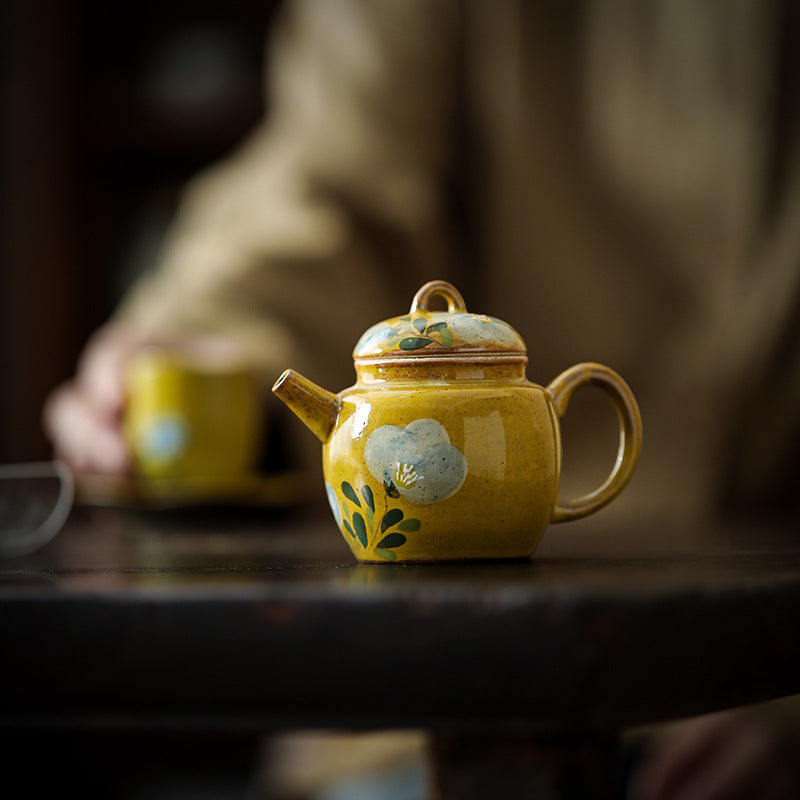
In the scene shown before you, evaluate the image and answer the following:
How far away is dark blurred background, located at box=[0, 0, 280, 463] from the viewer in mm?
1850

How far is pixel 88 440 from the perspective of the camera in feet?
3.24

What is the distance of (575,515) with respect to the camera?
19.1 inches

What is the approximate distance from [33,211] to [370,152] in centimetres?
81

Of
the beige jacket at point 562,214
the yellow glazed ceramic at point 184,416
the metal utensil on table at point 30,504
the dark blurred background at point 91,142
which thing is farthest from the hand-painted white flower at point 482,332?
the dark blurred background at point 91,142

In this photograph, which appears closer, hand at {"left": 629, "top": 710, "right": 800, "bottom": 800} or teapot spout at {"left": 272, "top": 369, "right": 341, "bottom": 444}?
teapot spout at {"left": 272, "top": 369, "right": 341, "bottom": 444}

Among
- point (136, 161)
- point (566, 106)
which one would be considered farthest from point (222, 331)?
point (136, 161)

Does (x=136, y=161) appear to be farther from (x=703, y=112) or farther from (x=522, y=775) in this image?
(x=522, y=775)

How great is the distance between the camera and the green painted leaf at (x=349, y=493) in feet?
1.48

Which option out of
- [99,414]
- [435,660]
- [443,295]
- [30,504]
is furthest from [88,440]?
[435,660]

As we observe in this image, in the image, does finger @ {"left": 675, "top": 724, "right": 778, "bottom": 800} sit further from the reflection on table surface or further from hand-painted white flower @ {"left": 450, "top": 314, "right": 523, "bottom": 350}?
hand-painted white flower @ {"left": 450, "top": 314, "right": 523, "bottom": 350}

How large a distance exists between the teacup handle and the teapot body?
31 millimetres

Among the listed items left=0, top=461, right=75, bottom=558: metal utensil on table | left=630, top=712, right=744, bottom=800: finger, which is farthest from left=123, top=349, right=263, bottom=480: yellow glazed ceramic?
left=630, top=712, right=744, bottom=800: finger

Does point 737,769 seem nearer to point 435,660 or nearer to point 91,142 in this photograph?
point 435,660

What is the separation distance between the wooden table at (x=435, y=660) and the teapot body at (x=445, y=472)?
86 mm
